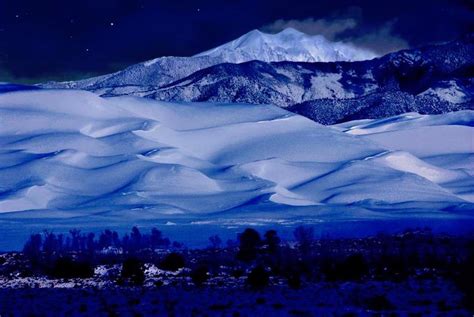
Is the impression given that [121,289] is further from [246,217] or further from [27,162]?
[27,162]

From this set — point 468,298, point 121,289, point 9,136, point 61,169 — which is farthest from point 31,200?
point 468,298

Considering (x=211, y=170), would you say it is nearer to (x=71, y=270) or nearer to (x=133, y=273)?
(x=71, y=270)

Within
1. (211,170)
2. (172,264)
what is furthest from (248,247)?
(211,170)

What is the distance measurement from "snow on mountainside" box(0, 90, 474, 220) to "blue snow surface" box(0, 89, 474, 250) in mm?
204

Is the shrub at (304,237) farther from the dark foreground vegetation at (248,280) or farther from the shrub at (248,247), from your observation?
the shrub at (248,247)

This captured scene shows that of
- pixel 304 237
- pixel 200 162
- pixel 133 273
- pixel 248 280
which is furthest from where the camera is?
pixel 200 162

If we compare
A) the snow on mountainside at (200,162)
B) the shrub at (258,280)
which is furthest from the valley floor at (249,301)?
the snow on mountainside at (200,162)

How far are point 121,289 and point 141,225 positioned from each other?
45038 millimetres

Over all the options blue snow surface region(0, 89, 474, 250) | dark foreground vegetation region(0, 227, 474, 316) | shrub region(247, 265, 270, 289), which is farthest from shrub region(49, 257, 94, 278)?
blue snow surface region(0, 89, 474, 250)

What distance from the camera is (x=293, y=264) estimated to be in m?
46.1

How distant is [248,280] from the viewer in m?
36.0

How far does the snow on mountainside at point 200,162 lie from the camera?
298 feet

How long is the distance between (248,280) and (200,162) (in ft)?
254

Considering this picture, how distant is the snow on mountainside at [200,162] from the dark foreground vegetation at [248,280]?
24316mm
